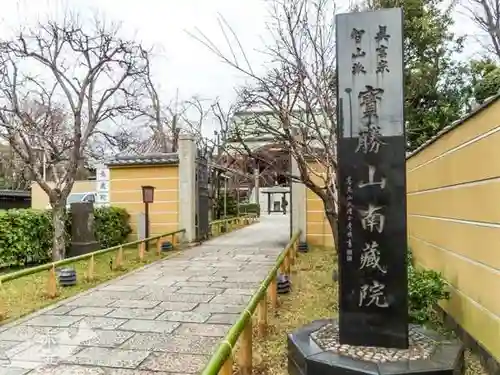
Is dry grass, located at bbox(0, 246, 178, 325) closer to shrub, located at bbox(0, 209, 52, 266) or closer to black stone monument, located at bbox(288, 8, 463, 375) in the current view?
shrub, located at bbox(0, 209, 52, 266)

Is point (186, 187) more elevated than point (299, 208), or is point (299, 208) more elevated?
point (186, 187)

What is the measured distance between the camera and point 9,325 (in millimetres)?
5473

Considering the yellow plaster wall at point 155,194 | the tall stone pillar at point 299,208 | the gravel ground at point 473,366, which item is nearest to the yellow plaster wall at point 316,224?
the tall stone pillar at point 299,208

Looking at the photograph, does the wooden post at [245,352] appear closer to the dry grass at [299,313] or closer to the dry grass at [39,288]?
the dry grass at [299,313]

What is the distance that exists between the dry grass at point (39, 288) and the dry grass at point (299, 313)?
3.36 meters

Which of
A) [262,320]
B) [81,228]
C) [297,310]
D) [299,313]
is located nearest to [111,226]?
[81,228]

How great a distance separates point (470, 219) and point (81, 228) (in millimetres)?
9362

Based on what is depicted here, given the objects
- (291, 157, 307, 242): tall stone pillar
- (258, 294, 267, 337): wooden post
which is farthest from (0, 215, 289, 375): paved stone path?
(291, 157, 307, 242): tall stone pillar

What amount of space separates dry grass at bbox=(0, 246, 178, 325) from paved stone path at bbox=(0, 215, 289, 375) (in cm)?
30

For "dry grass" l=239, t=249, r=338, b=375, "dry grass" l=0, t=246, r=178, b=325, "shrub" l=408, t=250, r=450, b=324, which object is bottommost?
"dry grass" l=239, t=249, r=338, b=375

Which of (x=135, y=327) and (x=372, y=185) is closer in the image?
(x=372, y=185)

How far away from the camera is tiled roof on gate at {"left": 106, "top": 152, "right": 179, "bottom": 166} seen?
14031 millimetres

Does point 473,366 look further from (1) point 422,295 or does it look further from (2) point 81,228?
(2) point 81,228

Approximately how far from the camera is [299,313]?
598cm
